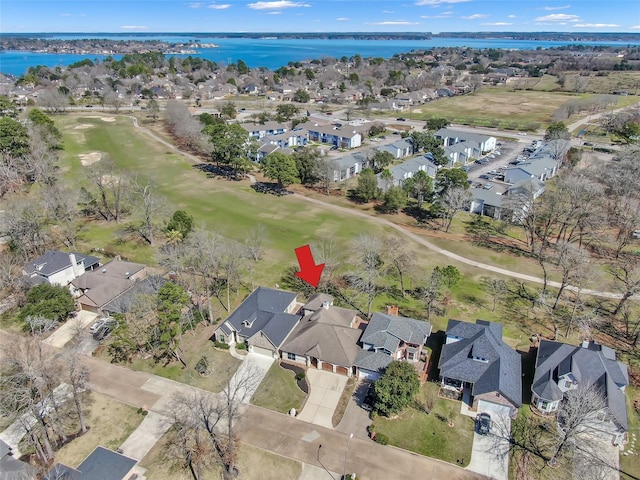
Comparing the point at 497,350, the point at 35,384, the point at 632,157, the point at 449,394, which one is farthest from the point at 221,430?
the point at 632,157

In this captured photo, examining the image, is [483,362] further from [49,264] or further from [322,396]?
[49,264]

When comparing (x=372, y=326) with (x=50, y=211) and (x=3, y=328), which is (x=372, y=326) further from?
(x=50, y=211)

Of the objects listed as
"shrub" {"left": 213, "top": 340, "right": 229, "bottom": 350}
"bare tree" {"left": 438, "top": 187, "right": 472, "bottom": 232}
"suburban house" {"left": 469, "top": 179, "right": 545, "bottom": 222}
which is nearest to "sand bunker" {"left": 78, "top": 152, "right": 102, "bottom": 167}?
"shrub" {"left": 213, "top": 340, "right": 229, "bottom": 350}

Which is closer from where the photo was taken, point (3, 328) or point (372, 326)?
point (372, 326)

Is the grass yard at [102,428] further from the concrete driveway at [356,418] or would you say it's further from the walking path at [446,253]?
the walking path at [446,253]

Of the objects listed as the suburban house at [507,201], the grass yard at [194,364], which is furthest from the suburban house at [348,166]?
the grass yard at [194,364]

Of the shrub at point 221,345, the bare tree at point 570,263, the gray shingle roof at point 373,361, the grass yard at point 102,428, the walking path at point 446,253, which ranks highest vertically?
the bare tree at point 570,263
